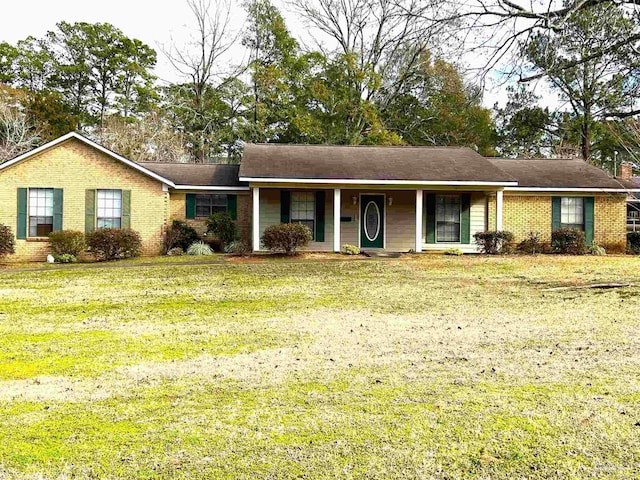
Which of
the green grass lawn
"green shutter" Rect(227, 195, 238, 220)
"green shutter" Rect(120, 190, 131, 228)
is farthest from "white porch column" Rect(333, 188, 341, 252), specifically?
the green grass lawn

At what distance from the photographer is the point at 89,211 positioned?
59.8 ft

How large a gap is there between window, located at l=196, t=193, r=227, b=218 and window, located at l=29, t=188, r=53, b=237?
4.92m

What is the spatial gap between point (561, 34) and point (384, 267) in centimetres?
715

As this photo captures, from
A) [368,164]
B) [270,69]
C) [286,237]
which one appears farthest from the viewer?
[270,69]

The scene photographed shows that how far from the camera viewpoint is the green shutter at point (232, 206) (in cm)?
2000

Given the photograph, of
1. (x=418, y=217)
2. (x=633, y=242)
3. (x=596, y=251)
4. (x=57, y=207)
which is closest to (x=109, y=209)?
(x=57, y=207)

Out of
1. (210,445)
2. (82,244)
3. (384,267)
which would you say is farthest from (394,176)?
(210,445)

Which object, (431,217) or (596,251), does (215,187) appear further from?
(596,251)

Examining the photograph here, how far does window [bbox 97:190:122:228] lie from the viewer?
18391mm

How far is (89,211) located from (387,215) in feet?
35.0

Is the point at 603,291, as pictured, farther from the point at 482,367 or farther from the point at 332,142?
the point at 332,142

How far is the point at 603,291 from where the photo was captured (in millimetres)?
10773

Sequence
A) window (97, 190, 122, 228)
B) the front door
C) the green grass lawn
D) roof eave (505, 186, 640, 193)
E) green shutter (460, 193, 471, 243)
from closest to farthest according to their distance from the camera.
Result: the green grass lawn, window (97, 190, 122, 228), roof eave (505, 186, 640, 193), green shutter (460, 193, 471, 243), the front door

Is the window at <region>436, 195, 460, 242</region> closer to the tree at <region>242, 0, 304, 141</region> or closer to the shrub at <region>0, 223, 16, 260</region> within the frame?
the shrub at <region>0, 223, 16, 260</region>
